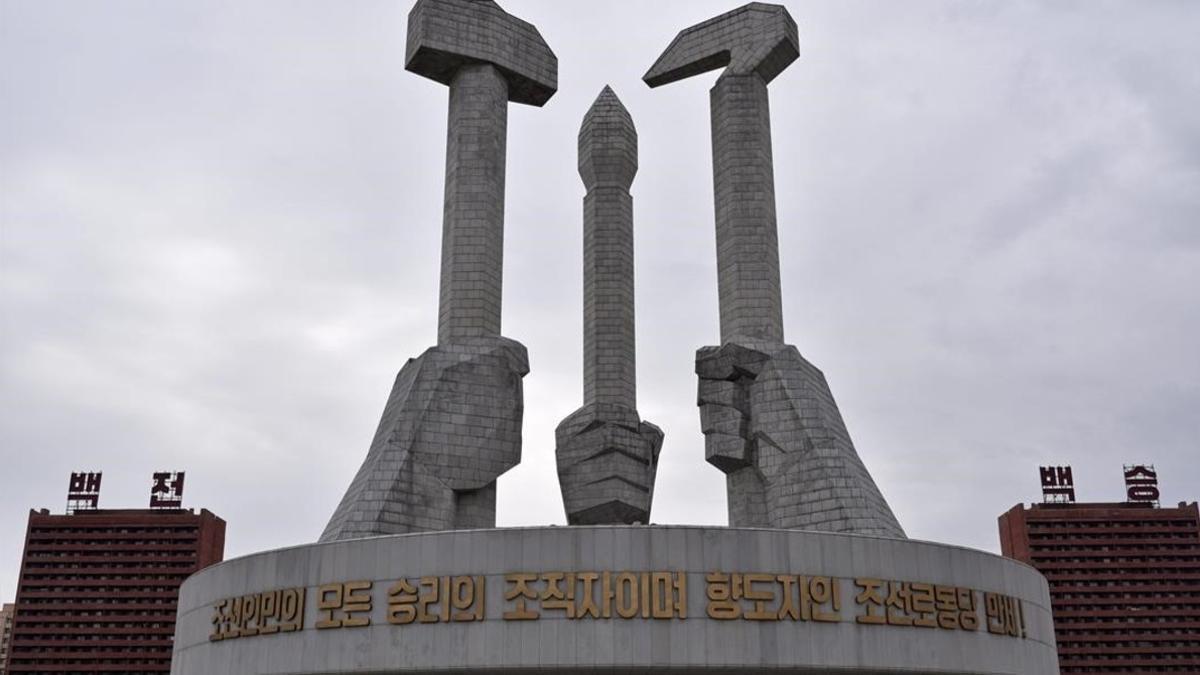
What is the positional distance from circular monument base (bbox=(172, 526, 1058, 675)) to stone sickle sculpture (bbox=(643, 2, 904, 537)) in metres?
5.91

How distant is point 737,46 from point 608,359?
1001 cm

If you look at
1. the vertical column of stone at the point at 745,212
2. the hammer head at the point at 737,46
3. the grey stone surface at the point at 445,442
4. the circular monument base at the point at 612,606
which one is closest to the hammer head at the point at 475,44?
the hammer head at the point at 737,46

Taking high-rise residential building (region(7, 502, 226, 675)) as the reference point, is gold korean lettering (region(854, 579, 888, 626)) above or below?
below

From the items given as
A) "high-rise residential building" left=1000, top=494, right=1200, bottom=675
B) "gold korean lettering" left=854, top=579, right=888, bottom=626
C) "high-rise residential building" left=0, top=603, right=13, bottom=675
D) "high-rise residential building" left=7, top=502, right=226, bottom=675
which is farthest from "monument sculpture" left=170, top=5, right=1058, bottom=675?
"high-rise residential building" left=0, top=603, right=13, bottom=675

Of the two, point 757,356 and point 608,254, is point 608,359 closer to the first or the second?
point 608,254

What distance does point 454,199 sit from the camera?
3269 centimetres

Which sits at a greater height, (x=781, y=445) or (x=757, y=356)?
(x=757, y=356)

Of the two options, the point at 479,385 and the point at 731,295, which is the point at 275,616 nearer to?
the point at 479,385

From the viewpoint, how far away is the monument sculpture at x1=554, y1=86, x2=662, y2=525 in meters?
31.9

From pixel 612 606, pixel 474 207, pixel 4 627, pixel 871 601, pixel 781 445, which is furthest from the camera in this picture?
pixel 4 627

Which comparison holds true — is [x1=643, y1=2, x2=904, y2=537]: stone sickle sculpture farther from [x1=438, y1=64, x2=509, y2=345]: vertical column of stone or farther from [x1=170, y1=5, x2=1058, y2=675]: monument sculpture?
[x1=438, y1=64, x2=509, y2=345]: vertical column of stone

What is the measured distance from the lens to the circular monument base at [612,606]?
19.9 metres

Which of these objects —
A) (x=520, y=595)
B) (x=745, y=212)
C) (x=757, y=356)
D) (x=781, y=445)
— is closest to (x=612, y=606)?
(x=520, y=595)

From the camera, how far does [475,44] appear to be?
3388 centimetres
